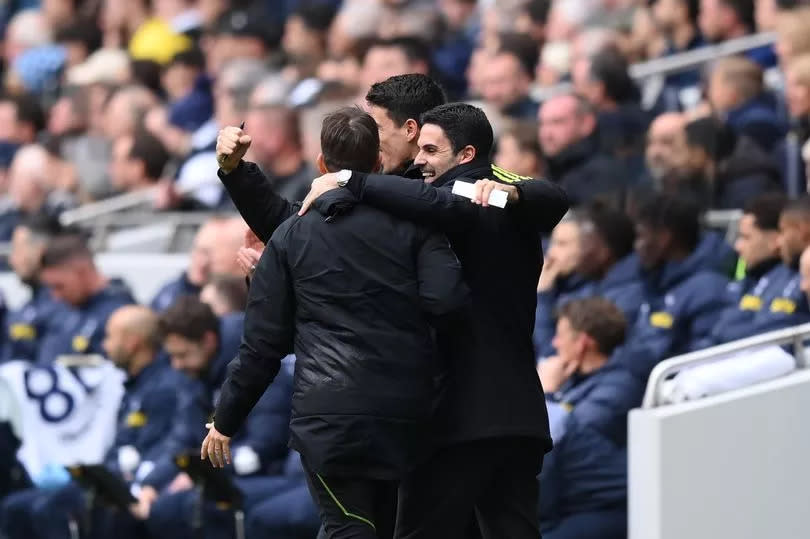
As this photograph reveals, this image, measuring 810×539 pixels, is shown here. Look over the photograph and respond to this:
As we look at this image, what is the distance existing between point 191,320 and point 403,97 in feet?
9.09

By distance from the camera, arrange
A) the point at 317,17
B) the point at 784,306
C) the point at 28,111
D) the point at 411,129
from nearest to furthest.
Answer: the point at 411,129 < the point at 784,306 < the point at 317,17 < the point at 28,111

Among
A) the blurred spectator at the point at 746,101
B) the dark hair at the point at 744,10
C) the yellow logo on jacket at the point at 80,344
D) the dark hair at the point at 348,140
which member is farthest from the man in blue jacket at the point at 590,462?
the dark hair at the point at 744,10

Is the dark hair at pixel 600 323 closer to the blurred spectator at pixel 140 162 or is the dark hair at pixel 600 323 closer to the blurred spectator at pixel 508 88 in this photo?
the blurred spectator at pixel 508 88

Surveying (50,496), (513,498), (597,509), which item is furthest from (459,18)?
(513,498)

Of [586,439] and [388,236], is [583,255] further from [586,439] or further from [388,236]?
[388,236]

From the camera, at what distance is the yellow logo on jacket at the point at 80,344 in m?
10.0

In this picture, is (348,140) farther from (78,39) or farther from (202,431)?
(78,39)

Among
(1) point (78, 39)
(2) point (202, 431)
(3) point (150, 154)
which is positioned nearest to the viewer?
(2) point (202, 431)

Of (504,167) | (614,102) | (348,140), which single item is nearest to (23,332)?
(504,167)

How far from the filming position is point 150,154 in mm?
12711

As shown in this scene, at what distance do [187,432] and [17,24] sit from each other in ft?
32.7

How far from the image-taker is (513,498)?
5621 millimetres

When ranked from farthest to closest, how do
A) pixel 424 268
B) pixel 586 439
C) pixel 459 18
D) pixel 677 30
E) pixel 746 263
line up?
pixel 459 18
pixel 677 30
pixel 746 263
pixel 586 439
pixel 424 268

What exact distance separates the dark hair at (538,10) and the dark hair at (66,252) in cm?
371
